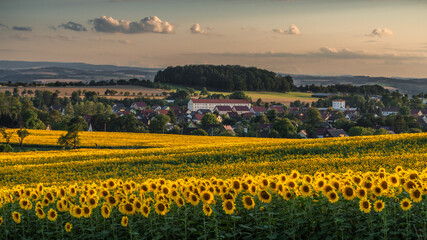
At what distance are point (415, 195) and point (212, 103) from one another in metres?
174

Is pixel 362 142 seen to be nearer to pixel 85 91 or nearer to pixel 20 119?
pixel 20 119

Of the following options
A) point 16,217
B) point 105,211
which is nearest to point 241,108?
point 16,217

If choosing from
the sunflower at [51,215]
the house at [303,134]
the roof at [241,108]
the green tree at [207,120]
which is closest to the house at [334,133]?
the house at [303,134]

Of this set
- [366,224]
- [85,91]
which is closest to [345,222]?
[366,224]

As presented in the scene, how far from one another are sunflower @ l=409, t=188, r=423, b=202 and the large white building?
538ft

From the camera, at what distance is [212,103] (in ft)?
599

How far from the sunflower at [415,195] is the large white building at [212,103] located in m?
164

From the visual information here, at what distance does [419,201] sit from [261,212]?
2.85 meters

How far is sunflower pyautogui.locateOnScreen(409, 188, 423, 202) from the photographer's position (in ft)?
27.5

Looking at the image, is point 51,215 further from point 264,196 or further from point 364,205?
point 364,205

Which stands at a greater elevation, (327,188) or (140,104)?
(327,188)

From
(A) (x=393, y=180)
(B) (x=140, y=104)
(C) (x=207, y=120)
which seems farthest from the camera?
(B) (x=140, y=104)

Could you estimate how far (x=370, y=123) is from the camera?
9475 centimetres

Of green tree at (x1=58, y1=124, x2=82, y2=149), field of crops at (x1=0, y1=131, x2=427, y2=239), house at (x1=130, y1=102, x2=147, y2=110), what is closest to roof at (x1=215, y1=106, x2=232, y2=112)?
house at (x1=130, y1=102, x2=147, y2=110)
